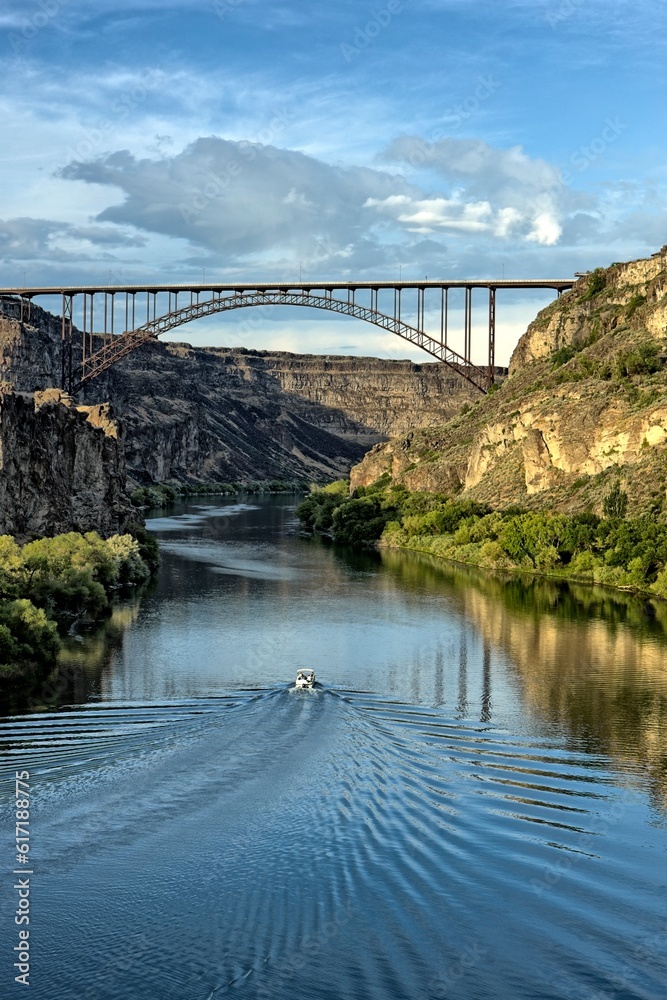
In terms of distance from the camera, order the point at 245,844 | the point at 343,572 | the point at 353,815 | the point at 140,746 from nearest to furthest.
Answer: the point at 245,844, the point at 353,815, the point at 140,746, the point at 343,572

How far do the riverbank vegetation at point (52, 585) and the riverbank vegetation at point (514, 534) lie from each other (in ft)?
53.3

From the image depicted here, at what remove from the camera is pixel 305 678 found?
2469 cm

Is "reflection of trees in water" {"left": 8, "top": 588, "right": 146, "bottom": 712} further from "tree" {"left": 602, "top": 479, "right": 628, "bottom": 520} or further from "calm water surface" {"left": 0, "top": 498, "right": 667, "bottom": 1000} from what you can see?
"tree" {"left": 602, "top": 479, "right": 628, "bottom": 520}

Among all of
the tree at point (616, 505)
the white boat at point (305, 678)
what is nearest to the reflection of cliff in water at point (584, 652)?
the white boat at point (305, 678)

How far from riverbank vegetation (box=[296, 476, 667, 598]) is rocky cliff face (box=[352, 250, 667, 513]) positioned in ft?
4.86

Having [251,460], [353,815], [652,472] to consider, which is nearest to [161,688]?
[353,815]

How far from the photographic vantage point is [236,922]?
13883mm

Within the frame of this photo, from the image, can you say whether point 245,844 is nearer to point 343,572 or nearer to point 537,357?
point 343,572

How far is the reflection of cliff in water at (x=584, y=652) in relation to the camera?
22.1 m

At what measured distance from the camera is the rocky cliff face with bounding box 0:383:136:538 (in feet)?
116

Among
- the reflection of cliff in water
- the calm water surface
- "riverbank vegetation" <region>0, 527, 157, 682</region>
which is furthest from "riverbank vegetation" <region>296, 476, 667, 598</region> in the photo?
"riverbank vegetation" <region>0, 527, 157, 682</region>

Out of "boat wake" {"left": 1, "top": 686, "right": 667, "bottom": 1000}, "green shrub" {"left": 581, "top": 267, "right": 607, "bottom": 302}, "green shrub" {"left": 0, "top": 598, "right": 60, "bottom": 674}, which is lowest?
"boat wake" {"left": 1, "top": 686, "right": 667, "bottom": 1000}

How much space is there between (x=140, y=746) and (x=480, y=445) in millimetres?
49795

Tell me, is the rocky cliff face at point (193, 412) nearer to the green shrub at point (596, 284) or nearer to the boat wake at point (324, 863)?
the green shrub at point (596, 284)
